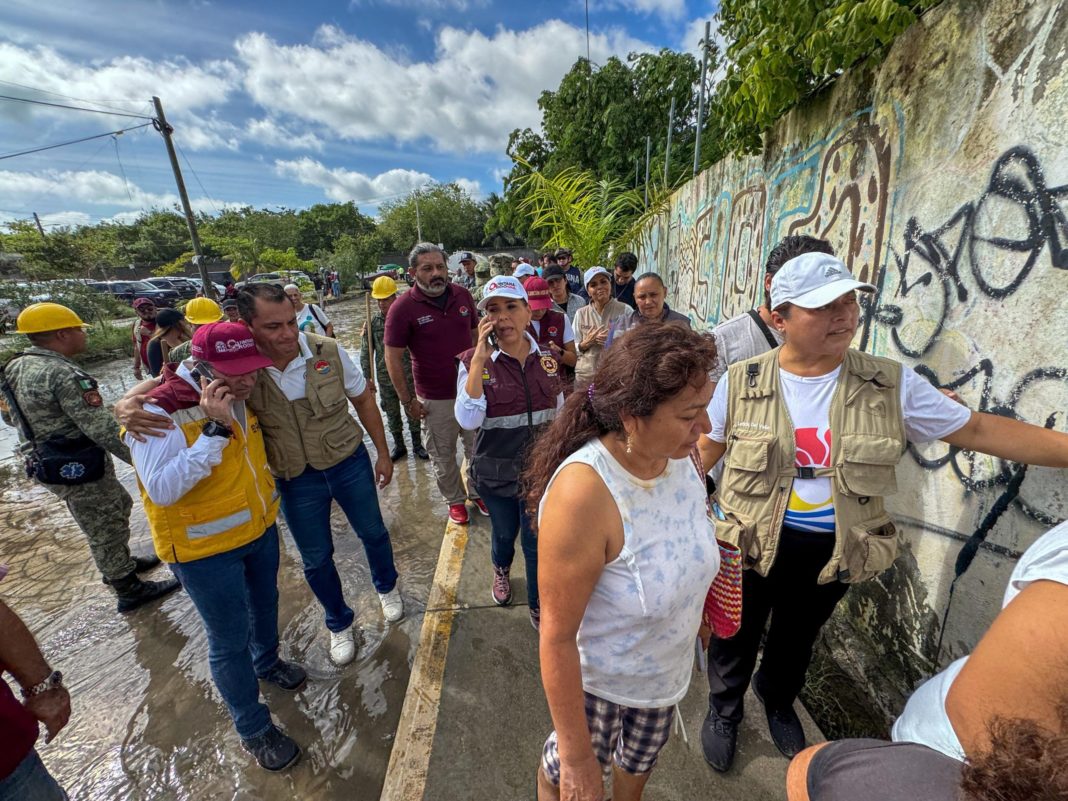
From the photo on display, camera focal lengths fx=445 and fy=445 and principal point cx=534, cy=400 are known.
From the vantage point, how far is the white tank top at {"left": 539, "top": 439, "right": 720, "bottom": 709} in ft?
3.92

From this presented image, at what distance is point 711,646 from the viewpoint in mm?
1998

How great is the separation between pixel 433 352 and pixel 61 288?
47.0ft

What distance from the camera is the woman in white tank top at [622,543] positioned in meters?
1.13

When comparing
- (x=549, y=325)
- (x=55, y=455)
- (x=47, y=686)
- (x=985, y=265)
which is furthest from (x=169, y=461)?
(x=985, y=265)

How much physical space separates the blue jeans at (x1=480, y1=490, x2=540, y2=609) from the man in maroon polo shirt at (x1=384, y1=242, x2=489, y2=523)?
730 millimetres

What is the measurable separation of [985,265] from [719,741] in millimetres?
2234

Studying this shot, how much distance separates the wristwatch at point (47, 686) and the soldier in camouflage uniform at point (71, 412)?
1.62 meters

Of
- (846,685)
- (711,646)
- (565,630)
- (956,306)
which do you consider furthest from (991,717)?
(846,685)

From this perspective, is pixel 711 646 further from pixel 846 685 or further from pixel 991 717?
pixel 991 717

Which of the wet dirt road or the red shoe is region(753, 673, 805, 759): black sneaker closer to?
the wet dirt road

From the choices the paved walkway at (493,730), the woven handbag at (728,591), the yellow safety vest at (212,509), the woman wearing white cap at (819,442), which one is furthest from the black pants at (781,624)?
the yellow safety vest at (212,509)

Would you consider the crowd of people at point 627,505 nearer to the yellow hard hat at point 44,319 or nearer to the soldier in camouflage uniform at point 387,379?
the yellow hard hat at point 44,319

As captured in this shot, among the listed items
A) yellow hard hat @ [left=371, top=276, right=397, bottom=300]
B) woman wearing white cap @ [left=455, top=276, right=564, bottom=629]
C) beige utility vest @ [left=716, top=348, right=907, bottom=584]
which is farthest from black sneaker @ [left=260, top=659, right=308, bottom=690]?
yellow hard hat @ [left=371, top=276, right=397, bottom=300]

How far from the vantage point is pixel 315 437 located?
7.43ft
